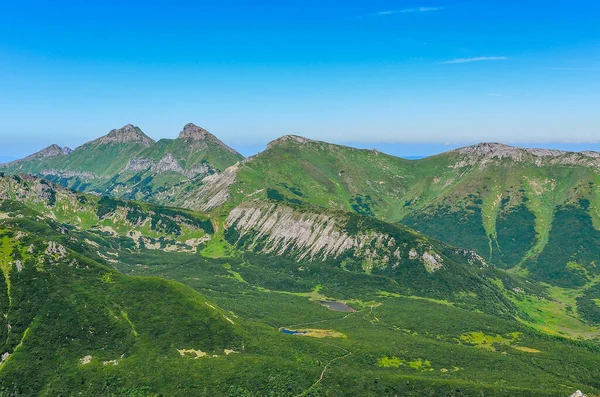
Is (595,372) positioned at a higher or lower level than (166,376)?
lower

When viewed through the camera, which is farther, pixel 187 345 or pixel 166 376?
pixel 187 345

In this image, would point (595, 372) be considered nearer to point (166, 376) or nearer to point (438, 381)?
point (438, 381)

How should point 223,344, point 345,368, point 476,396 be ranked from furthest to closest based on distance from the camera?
point 223,344 → point 345,368 → point 476,396

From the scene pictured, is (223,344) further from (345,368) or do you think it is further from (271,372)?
(345,368)

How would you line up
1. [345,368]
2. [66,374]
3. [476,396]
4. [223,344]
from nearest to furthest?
[476,396]
[66,374]
[345,368]
[223,344]

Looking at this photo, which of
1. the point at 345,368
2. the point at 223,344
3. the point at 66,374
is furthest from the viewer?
the point at 223,344

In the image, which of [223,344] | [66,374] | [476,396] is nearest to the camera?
[476,396]

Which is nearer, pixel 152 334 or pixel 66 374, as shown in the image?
pixel 66 374

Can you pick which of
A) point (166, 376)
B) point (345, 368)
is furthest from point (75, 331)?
point (345, 368)

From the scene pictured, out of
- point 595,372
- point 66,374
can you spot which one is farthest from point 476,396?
point 66,374

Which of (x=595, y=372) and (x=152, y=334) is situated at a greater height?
(x=152, y=334)
